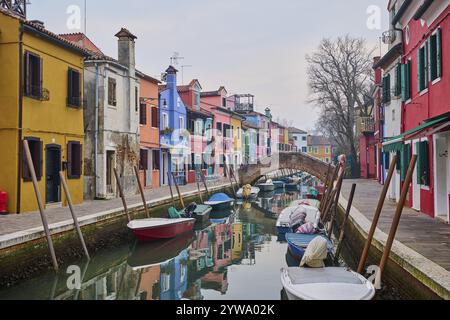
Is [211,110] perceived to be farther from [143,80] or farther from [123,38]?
[123,38]

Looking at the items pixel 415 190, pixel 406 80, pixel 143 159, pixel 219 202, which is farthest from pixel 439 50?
pixel 143 159

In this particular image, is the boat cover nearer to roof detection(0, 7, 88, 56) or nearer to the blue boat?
the blue boat

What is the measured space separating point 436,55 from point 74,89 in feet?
39.4

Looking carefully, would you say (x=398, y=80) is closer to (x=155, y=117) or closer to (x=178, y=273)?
(x=178, y=273)

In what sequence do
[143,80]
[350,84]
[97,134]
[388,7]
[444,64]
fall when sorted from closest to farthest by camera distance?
[444,64] → [97,134] → [388,7] → [143,80] → [350,84]

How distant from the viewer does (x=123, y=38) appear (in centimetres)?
2142

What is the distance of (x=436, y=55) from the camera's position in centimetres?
1164

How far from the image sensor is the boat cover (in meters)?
7.39

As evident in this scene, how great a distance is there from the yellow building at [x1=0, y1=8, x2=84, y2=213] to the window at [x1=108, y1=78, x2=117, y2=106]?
8.20 feet

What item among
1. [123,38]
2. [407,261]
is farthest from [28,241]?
[123,38]

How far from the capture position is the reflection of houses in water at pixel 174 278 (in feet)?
32.7

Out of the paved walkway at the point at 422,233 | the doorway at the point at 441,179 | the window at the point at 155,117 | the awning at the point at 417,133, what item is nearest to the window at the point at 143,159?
the window at the point at 155,117

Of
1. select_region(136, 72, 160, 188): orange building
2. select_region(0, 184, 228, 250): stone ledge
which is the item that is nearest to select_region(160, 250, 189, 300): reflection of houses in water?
select_region(0, 184, 228, 250): stone ledge

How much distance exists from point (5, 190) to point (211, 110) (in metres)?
25.5
